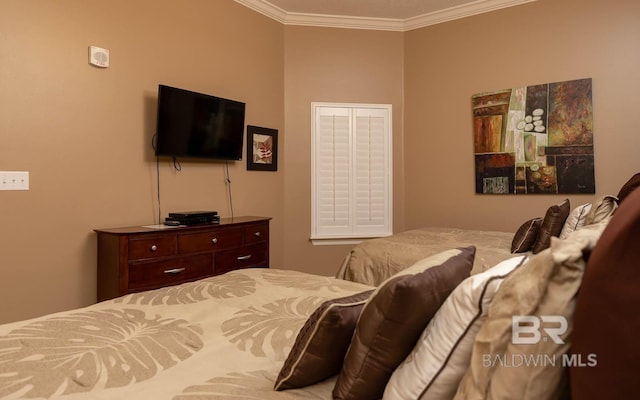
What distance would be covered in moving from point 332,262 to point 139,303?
333 centimetres

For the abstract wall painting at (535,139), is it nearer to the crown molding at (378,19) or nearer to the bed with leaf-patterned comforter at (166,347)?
the crown molding at (378,19)

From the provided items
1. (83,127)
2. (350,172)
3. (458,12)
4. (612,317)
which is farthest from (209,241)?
(458,12)

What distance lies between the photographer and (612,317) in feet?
2.05

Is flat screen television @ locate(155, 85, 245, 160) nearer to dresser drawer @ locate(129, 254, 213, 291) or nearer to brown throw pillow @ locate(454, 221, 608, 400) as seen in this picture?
dresser drawer @ locate(129, 254, 213, 291)

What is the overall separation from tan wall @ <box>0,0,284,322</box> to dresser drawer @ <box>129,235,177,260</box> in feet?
1.46

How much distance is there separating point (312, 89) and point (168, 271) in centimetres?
281

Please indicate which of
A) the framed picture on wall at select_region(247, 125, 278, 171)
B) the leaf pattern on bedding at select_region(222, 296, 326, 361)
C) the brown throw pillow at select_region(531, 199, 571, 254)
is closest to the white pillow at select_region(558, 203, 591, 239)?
the brown throw pillow at select_region(531, 199, 571, 254)

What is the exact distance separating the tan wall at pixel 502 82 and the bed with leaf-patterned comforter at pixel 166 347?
317 cm

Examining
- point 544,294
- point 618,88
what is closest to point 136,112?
point 544,294

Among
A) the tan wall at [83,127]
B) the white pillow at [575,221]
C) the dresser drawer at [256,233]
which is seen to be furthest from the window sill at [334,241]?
the white pillow at [575,221]

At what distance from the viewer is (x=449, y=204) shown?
15.9 feet

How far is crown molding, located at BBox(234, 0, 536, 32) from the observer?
14.8 ft

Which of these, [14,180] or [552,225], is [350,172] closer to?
[552,225]

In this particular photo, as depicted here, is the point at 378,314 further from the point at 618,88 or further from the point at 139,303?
the point at 618,88
